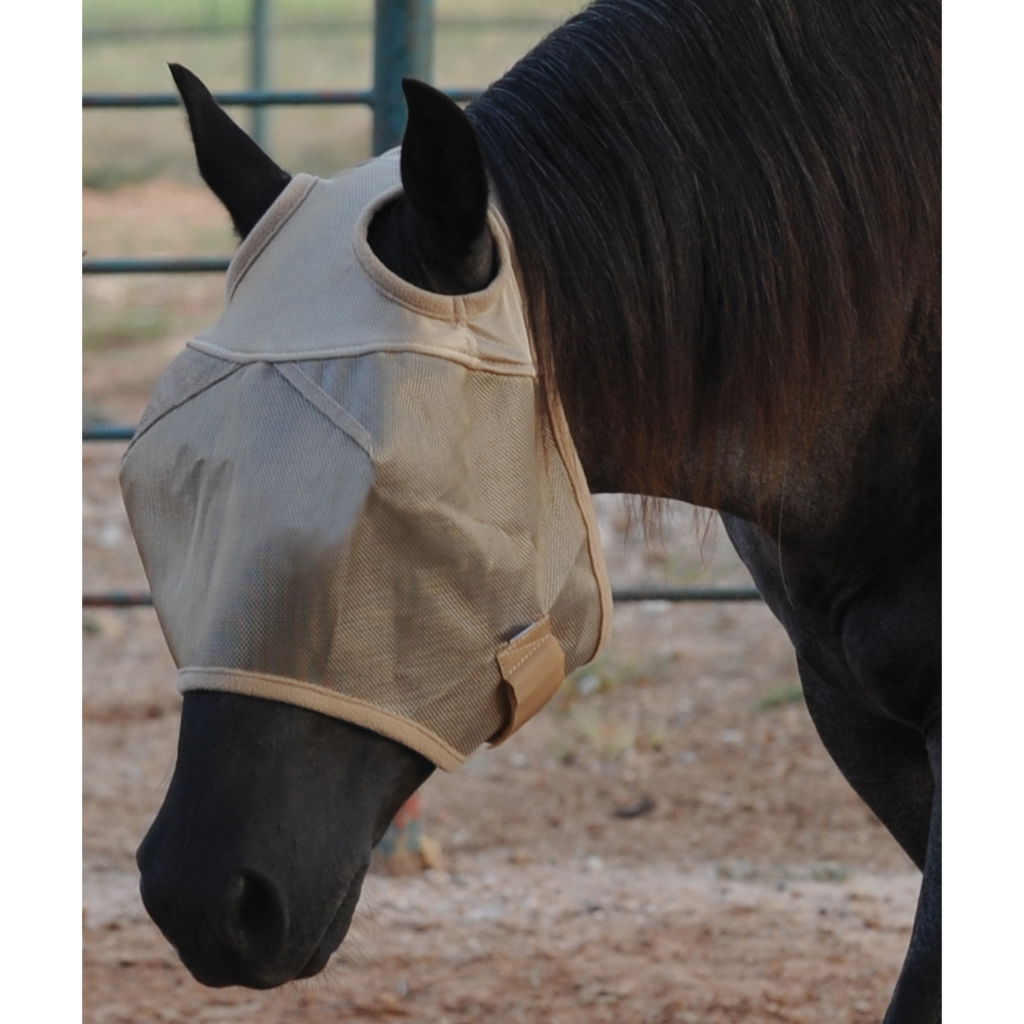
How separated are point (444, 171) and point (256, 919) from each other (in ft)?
2.24

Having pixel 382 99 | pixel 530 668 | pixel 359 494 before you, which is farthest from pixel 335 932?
pixel 382 99

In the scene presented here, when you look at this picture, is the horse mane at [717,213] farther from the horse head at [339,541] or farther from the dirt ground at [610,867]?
the dirt ground at [610,867]

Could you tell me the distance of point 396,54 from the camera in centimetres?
295

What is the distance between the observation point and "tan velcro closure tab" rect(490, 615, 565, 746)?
1.33 m

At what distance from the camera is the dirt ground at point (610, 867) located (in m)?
2.54

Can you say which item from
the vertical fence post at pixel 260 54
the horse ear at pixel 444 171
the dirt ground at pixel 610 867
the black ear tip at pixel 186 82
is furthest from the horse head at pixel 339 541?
the vertical fence post at pixel 260 54

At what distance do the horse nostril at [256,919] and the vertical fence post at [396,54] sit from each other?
2.02 meters

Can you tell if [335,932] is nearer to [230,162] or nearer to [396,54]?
[230,162]

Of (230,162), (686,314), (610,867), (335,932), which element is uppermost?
(230,162)

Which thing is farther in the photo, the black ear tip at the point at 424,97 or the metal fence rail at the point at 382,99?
the metal fence rail at the point at 382,99
